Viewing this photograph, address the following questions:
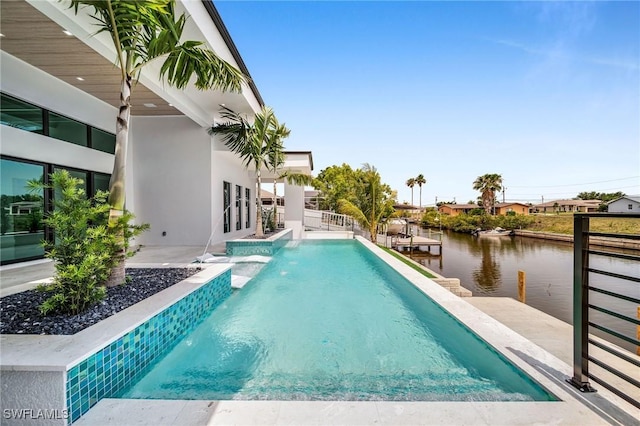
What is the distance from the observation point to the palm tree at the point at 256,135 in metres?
8.94

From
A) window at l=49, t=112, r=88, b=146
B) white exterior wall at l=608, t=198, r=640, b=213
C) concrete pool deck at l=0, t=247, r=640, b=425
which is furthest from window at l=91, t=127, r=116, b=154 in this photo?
white exterior wall at l=608, t=198, r=640, b=213

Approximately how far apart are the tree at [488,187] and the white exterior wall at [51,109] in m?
50.7

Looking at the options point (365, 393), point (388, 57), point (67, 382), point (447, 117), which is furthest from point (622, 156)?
point (67, 382)

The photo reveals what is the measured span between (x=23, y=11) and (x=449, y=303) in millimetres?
6796

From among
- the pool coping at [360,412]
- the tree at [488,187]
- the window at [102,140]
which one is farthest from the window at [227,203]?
the tree at [488,187]

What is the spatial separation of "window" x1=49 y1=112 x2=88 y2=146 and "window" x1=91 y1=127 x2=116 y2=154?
11.0 inches

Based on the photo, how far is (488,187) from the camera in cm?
4709

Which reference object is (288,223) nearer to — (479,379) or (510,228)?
(479,379)

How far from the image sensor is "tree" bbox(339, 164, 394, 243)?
17.3m

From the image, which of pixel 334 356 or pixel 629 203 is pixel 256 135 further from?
pixel 629 203

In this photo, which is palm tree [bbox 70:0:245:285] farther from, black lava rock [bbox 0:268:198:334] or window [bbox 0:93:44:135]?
window [bbox 0:93:44:135]

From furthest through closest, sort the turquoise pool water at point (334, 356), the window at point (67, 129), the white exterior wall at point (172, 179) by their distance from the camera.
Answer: the white exterior wall at point (172, 179) < the window at point (67, 129) < the turquoise pool water at point (334, 356)

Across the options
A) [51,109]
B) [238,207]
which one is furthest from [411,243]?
[51,109]

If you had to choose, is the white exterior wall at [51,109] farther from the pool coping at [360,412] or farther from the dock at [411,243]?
the dock at [411,243]
